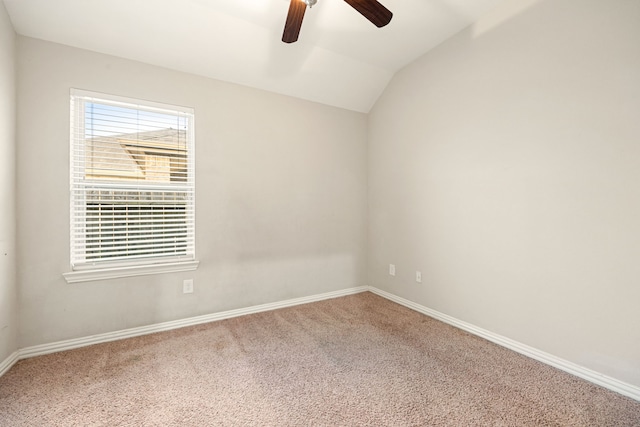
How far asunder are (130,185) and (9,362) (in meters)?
1.46

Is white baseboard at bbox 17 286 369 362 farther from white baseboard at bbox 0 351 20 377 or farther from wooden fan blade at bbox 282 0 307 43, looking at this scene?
wooden fan blade at bbox 282 0 307 43

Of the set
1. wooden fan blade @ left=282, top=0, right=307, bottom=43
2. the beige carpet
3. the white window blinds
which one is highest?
wooden fan blade @ left=282, top=0, right=307, bottom=43

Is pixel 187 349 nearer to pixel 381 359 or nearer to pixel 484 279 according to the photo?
pixel 381 359

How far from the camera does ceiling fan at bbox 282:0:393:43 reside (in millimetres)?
1730

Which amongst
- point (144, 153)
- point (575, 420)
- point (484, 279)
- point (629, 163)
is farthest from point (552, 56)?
point (144, 153)

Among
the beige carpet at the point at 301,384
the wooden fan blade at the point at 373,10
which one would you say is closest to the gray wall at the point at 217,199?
the beige carpet at the point at 301,384

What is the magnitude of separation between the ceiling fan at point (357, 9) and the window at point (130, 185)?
1.36 metres

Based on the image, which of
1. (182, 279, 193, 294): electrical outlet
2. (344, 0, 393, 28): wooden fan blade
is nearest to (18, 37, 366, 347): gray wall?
(182, 279, 193, 294): electrical outlet

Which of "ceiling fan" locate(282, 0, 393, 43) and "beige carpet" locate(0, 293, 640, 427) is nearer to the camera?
"beige carpet" locate(0, 293, 640, 427)

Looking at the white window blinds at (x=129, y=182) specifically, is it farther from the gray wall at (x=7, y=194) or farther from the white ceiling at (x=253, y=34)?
the white ceiling at (x=253, y=34)

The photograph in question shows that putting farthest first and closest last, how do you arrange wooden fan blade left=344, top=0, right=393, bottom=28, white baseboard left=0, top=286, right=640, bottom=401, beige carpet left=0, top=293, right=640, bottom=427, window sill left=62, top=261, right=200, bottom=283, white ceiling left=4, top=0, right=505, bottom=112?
window sill left=62, top=261, right=200, bottom=283, white ceiling left=4, top=0, right=505, bottom=112, white baseboard left=0, top=286, right=640, bottom=401, wooden fan blade left=344, top=0, right=393, bottom=28, beige carpet left=0, top=293, right=640, bottom=427

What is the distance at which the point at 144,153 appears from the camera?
8.43 feet

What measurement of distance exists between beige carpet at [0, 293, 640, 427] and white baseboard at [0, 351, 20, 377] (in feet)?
0.11

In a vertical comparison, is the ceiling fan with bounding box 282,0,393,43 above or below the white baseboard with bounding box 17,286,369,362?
above
